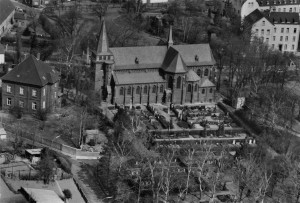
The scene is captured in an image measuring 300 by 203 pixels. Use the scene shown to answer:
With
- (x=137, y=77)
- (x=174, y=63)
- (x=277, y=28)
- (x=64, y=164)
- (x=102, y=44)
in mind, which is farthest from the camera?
(x=277, y=28)

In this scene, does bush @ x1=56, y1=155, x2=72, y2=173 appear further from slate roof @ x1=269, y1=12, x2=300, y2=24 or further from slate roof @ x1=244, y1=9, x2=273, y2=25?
slate roof @ x1=269, y1=12, x2=300, y2=24

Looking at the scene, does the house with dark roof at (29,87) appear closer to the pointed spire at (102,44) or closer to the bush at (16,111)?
the bush at (16,111)

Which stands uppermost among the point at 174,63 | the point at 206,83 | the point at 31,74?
the point at 174,63

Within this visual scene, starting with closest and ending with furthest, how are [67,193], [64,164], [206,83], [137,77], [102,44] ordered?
1. [67,193]
2. [64,164]
3. [102,44]
4. [137,77]
5. [206,83]

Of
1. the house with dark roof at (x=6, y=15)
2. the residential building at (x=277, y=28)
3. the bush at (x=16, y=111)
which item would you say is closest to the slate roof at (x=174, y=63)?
the bush at (x=16, y=111)

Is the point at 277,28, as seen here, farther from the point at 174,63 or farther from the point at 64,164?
the point at 64,164

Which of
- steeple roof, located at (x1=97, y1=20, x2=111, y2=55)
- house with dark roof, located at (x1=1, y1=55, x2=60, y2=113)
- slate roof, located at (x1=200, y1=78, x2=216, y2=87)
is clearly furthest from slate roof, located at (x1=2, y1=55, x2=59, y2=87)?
slate roof, located at (x1=200, y1=78, x2=216, y2=87)

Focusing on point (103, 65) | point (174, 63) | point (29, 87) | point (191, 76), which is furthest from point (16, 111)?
point (191, 76)
